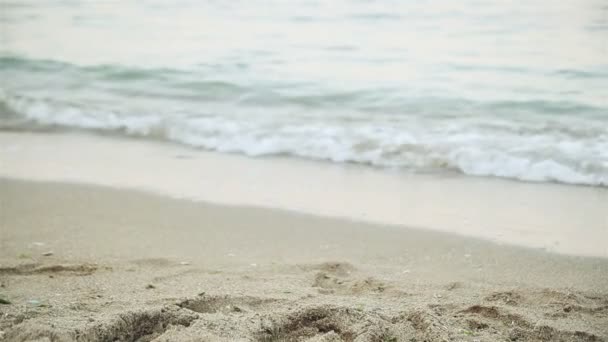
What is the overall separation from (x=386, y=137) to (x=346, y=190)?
133 cm

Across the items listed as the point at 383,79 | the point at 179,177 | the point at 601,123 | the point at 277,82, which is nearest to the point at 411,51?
the point at 383,79

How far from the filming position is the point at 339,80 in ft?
28.0

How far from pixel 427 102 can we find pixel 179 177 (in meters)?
3.11

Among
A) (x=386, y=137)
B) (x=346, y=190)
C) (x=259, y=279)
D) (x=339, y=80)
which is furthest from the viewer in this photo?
(x=339, y=80)

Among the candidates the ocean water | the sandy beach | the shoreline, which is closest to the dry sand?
the sandy beach

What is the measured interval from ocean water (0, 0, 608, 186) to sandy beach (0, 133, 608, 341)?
1.12 m

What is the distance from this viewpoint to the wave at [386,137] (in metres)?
5.37

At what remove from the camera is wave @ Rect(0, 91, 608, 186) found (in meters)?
5.37

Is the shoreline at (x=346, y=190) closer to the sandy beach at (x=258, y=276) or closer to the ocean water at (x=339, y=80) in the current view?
the sandy beach at (x=258, y=276)

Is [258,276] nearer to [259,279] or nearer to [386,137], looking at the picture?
[259,279]

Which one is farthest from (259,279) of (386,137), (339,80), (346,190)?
(339,80)

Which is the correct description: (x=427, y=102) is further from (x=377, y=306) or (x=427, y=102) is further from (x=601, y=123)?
(x=377, y=306)

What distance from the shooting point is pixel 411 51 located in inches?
386

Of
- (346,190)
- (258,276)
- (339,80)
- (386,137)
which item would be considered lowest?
(258,276)
